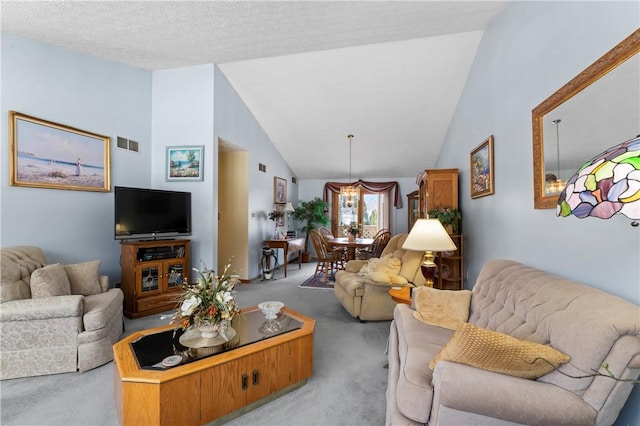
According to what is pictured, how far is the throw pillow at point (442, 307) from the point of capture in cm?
201

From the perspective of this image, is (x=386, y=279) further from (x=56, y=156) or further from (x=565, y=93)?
(x=56, y=156)

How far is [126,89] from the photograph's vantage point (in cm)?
362

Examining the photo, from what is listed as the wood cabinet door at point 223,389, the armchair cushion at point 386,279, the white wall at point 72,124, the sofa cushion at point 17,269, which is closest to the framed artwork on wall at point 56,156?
the white wall at point 72,124

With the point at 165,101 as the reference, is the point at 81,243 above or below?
below

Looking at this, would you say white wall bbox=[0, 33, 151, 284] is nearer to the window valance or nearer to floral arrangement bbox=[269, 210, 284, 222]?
floral arrangement bbox=[269, 210, 284, 222]

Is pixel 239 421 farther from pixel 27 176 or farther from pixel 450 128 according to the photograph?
pixel 450 128

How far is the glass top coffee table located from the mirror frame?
1.96m

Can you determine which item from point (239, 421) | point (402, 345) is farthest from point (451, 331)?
point (239, 421)

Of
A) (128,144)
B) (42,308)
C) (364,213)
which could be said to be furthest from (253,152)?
(364,213)

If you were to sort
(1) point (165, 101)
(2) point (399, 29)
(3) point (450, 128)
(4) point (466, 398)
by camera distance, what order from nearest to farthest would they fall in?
1. (4) point (466, 398)
2. (2) point (399, 29)
3. (1) point (165, 101)
4. (3) point (450, 128)

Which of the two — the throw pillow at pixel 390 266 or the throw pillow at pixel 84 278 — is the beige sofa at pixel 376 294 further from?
the throw pillow at pixel 84 278

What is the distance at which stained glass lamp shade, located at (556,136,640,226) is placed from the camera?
0.66m

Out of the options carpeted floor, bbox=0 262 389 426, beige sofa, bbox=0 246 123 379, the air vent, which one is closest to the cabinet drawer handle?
carpeted floor, bbox=0 262 389 426

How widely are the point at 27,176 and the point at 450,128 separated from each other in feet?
18.7
